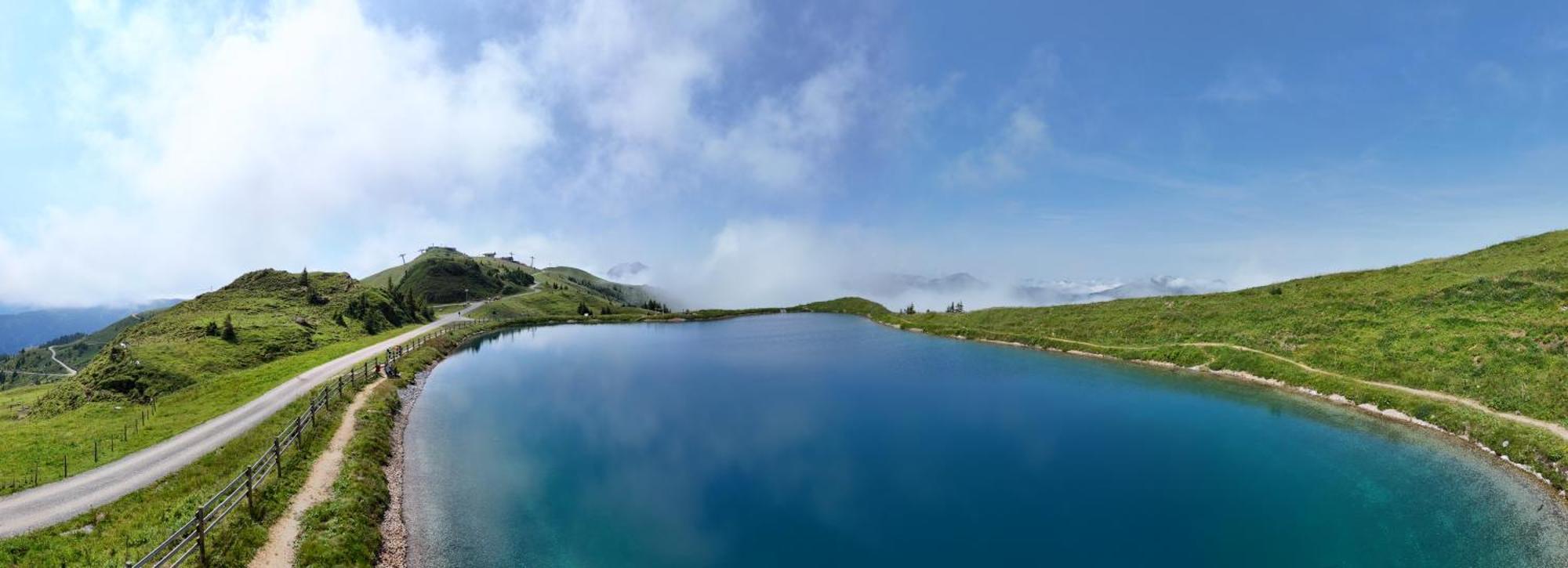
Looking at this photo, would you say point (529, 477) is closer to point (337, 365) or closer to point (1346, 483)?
point (1346, 483)

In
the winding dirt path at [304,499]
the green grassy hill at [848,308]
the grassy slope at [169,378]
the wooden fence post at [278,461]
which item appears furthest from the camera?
the green grassy hill at [848,308]

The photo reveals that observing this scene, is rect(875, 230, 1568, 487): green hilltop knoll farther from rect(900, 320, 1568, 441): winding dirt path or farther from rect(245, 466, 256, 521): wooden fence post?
rect(245, 466, 256, 521): wooden fence post

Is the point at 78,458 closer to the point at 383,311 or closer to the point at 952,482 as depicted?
the point at 952,482

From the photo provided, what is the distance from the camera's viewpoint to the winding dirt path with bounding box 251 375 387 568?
19266mm

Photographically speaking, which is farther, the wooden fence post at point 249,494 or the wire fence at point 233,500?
the wooden fence post at point 249,494

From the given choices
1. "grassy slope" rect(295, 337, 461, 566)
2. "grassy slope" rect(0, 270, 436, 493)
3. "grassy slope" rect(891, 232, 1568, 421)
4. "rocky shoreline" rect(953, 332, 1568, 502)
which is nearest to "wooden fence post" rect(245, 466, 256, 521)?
"grassy slope" rect(295, 337, 461, 566)

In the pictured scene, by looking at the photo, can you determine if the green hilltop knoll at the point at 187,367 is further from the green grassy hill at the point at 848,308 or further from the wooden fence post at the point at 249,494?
the green grassy hill at the point at 848,308

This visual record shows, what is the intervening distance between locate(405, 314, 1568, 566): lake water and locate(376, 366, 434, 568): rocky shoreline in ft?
1.91

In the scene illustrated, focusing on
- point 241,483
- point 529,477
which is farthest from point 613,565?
point 241,483

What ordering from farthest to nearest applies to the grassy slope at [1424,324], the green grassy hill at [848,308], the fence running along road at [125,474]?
the green grassy hill at [848,308] < the grassy slope at [1424,324] < the fence running along road at [125,474]

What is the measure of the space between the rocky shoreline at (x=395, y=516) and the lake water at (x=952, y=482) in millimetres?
583

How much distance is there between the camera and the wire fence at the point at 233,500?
17625mm

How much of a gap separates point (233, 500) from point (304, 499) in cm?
250

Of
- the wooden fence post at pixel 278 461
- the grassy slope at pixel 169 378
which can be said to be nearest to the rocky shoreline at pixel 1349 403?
the wooden fence post at pixel 278 461
